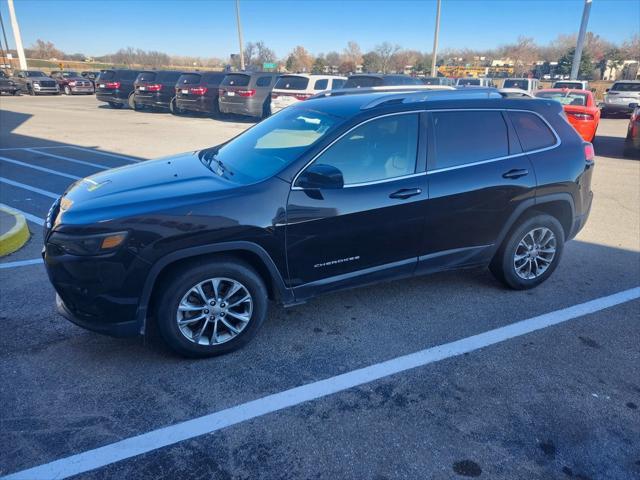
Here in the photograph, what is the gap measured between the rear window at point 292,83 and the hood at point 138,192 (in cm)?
1288

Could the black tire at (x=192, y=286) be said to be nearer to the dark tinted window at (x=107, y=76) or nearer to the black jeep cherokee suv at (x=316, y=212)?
the black jeep cherokee suv at (x=316, y=212)

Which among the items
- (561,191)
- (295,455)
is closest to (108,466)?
(295,455)

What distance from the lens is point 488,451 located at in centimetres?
250

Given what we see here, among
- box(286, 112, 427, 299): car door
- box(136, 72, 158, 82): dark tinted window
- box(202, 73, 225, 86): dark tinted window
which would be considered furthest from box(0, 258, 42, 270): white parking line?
box(136, 72, 158, 82): dark tinted window

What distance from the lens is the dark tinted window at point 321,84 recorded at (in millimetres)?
15825

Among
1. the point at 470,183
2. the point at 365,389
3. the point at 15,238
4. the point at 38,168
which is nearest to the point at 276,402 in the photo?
the point at 365,389

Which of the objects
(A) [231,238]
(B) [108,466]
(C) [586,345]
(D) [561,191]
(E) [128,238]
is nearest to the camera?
(B) [108,466]

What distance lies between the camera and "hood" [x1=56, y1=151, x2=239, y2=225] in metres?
2.92

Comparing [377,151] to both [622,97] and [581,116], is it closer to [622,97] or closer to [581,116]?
[581,116]

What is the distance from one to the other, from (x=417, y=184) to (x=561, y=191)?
63.2 inches

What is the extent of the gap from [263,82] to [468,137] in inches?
597

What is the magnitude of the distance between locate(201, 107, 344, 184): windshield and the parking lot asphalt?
1265 millimetres

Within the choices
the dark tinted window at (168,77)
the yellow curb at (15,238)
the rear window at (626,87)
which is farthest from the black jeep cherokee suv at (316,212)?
the rear window at (626,87)

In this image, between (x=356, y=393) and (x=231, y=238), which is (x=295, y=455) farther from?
(x=231, y=238)
